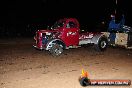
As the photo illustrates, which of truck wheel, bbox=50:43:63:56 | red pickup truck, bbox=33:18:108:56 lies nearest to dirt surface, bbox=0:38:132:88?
truck wheel, bbox=50:43:63:56

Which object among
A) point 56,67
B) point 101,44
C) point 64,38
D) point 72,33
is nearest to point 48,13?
point 101,44

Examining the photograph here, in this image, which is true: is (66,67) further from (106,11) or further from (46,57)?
(106,11)

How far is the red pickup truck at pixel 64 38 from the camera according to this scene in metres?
14.0

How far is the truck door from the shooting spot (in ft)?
48.3

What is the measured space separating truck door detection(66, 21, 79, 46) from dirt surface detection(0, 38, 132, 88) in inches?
31.0

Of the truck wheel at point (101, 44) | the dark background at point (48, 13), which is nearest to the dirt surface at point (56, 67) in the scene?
the truck wheel at point (101, 44)

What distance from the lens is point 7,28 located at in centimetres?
2570

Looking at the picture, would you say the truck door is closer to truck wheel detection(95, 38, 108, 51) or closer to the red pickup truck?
the red pickup truck

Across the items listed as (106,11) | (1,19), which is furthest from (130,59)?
(106,11)

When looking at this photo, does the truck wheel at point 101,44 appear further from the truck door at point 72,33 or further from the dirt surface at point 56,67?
the truck door at point 72,33

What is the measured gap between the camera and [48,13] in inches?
1217

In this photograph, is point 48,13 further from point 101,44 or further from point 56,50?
point 56,50

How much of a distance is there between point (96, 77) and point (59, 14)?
883 inches

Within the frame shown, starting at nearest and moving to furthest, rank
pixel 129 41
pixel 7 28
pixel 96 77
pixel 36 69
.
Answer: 1. pixel 96 77
2. pixel 36 69
3. pixel 129 41
4. pixel 7 28
